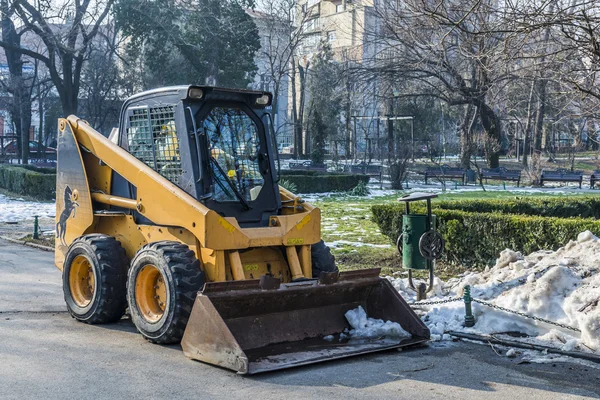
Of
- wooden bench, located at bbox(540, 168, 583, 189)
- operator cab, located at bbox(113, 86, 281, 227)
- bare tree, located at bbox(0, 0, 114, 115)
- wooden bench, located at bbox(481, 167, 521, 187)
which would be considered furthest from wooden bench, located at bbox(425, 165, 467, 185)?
operator cab, located at bbox(113, 86, 281, 227)

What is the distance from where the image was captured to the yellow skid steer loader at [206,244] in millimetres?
7688

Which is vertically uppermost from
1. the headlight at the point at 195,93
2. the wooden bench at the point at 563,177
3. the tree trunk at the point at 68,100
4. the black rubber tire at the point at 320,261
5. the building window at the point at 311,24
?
the building window at the point at 311,24

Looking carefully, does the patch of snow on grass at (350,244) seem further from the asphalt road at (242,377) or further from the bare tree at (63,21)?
the bare tree at (63,21)

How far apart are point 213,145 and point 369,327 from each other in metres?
2.65

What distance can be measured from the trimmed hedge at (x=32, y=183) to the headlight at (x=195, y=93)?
20.6m

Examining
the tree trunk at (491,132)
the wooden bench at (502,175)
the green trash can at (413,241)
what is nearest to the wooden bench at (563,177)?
the wooden bench at (502,175)

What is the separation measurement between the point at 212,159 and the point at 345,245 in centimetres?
736

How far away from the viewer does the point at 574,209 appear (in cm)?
1778

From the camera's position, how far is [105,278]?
875 centimetres

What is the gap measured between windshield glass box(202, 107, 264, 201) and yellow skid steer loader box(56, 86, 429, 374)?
13 mm

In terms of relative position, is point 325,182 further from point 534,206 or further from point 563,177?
point 534,206

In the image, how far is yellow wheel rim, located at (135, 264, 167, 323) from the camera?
823cm

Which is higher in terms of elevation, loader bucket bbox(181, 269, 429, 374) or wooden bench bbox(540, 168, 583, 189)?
wooden bench bbox(540, 168, 583, 189)

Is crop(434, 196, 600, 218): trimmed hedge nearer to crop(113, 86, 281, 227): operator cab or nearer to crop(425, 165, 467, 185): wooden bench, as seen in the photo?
crop(113, 86, 281, 227): operator cab
